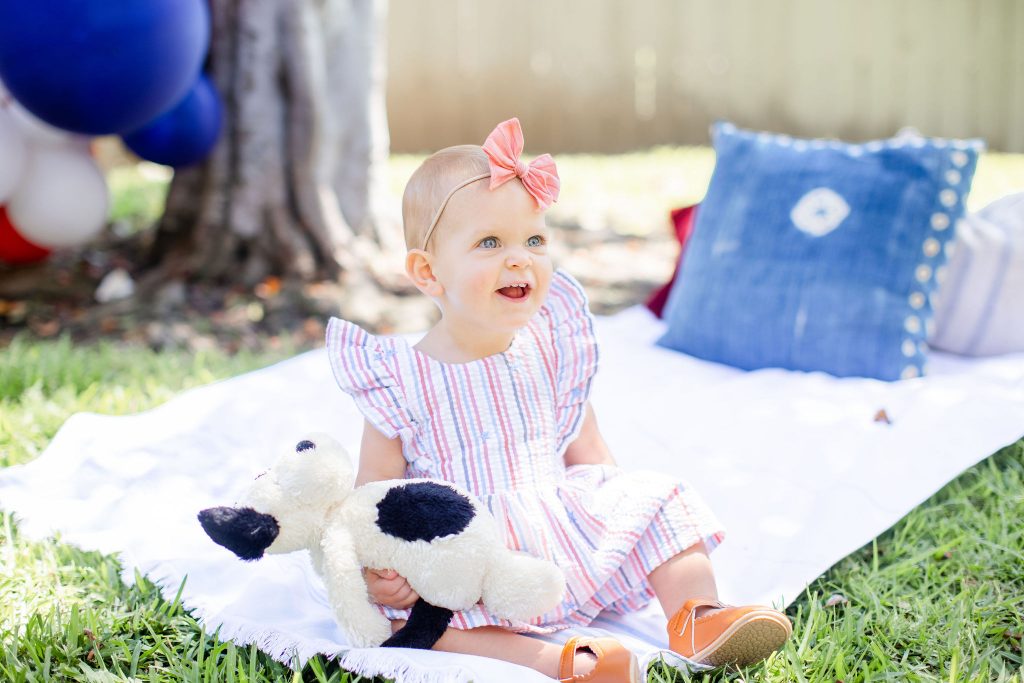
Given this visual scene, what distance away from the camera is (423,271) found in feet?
5.68

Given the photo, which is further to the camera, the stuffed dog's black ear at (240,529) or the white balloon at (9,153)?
the white balloon at (9,153)

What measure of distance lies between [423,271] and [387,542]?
1.56 ft

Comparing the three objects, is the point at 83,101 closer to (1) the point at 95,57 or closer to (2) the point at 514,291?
(1) the point at 95,57

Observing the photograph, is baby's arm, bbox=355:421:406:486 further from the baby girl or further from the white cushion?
the white cushion

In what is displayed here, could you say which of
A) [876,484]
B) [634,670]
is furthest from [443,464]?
[876,484]

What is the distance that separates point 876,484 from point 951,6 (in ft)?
21.3

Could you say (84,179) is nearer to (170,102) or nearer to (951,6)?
(170,102)

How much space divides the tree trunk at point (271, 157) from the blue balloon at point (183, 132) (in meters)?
0.28

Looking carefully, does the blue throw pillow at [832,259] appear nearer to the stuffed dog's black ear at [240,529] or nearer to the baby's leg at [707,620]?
the baby's leg at [707,620]

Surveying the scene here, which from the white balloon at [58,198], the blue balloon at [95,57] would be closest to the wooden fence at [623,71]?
the white balloon at [58,198]

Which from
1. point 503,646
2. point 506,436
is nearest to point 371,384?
point 506,436

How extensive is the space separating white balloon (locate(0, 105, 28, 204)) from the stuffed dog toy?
2343 millimetres

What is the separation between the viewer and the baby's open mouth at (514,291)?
1.67 m

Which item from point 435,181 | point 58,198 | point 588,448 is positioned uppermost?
point 435,181
